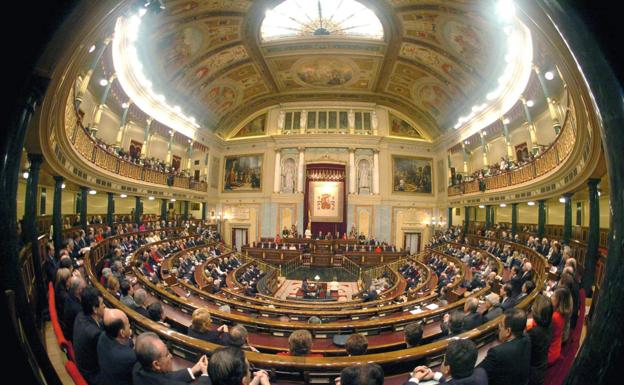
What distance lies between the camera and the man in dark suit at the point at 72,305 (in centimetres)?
308

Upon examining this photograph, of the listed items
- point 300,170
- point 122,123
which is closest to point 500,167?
point 300,170

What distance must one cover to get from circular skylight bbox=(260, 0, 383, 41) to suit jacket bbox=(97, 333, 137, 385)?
1620 cm

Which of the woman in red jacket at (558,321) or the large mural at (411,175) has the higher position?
the large mural at (411,175)

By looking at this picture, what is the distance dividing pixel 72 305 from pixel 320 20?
1747 centimetres

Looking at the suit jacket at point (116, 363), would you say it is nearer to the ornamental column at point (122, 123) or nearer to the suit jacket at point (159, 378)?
the suit jacket at point (159, 378)

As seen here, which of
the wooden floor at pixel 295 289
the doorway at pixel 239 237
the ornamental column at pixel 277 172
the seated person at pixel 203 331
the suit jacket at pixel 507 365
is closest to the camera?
the suit jacket at pixel 507 365

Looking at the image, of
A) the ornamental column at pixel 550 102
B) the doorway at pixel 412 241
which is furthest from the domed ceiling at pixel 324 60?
the doorway at pixel 412 241

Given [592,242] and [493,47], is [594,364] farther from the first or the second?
[493,47]

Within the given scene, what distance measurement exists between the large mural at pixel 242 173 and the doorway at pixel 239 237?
324 centimetres

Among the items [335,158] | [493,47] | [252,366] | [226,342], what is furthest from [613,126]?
[335,158]

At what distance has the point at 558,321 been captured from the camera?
2.65m

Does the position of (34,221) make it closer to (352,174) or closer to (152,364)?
(152,364)

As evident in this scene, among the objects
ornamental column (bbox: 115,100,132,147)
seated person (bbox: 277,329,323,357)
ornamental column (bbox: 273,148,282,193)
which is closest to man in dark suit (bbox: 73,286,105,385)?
seated person (bbox: 277,329,323,357)

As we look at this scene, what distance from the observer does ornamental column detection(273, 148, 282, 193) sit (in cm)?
2228
